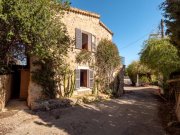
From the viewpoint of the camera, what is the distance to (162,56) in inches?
640

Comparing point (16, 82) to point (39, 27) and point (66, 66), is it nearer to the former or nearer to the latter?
point (66, 66)

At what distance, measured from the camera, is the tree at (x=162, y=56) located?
51.5 ft

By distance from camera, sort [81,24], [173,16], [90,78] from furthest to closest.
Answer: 1. [90,78]
2. [81,24]
3. [173,16]

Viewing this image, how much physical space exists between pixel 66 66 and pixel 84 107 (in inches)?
130

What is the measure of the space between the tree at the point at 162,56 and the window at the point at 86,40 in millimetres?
4683

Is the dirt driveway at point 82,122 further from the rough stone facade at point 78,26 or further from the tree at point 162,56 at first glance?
the tree at point 162,56

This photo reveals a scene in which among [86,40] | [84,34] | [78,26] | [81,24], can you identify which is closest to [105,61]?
[86,40]

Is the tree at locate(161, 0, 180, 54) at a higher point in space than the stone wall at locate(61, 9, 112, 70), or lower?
lower

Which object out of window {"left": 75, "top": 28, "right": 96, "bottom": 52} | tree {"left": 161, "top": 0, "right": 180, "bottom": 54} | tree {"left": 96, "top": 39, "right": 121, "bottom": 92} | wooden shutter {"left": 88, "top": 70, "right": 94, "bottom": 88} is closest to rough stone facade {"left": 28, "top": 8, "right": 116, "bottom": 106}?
window {"left": 75, "top": 28, "right": 96, "bottom": 52}

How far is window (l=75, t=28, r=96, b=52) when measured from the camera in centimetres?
1648

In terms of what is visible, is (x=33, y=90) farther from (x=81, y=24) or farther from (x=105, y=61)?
(x=105, y=61)

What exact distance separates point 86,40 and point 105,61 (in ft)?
8.61

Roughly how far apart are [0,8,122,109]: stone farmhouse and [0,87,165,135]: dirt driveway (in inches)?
82.9

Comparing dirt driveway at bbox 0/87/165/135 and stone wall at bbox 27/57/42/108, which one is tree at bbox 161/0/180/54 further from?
stone wall at bbox 27/57/42/108
